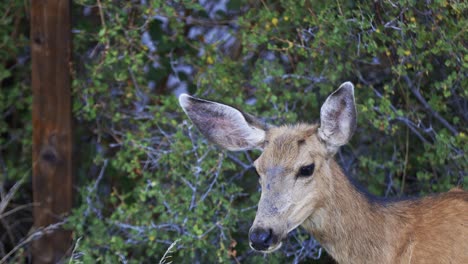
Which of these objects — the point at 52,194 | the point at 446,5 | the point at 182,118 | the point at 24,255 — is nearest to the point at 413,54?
the point at 446,5

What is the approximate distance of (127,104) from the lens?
6387 mm

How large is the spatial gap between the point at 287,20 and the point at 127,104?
1457 mm

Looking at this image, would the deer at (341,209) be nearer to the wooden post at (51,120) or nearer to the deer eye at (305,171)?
the deer eye at (305,171)

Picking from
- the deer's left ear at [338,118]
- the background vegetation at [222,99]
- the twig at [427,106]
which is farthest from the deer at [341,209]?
the twig at [427,106]

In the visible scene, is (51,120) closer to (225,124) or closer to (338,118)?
(225,124)

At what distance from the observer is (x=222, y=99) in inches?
231

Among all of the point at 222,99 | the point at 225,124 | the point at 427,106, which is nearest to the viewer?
the point at 225,124

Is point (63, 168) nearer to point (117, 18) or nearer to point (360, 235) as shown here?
point (117, 18)

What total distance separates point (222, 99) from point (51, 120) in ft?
3.99

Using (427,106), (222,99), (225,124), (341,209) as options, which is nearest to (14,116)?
(222,99)

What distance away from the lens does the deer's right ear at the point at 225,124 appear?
4.55m

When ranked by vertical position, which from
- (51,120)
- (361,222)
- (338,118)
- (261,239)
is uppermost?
(338,118)

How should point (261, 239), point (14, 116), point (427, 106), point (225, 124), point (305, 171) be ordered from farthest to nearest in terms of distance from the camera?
point (14, 116) → point (427, 106) → point (225, 124) → point (305, 171) → point (261, 239)

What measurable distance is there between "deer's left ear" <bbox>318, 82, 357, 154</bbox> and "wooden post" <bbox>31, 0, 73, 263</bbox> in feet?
7.77
